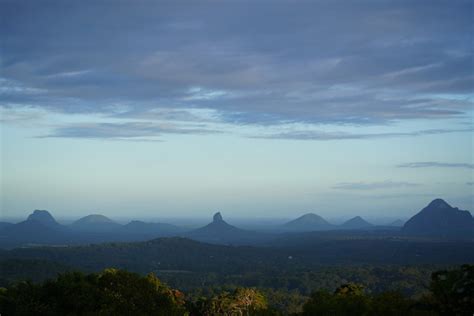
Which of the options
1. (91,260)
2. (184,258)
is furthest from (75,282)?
(184,258)

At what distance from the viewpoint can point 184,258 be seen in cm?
13562

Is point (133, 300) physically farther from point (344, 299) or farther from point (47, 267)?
point (47, 267)

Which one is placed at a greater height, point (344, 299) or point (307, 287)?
point (344, 299)

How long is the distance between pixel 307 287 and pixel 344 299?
223ft

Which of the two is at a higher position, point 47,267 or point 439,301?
point 439,301

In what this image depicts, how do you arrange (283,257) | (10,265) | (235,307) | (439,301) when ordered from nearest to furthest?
(439,301), (235,307), (10,265), (283,257)

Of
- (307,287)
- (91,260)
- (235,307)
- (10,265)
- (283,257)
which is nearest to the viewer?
(235,307)

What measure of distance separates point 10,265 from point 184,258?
6555 centimetres

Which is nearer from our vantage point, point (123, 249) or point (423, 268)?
point (423, 268)

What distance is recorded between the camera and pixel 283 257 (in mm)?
134875

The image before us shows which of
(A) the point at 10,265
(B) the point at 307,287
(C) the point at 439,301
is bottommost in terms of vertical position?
(B) the point at 307,287

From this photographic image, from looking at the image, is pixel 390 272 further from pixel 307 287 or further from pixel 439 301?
pixel 439 301

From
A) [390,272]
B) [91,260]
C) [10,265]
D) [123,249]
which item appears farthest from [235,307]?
[123,249]

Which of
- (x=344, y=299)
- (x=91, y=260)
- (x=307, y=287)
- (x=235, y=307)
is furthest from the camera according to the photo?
(x=91, y=260)
